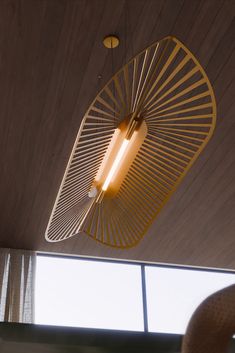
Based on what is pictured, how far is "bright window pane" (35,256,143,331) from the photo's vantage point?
5609 mm

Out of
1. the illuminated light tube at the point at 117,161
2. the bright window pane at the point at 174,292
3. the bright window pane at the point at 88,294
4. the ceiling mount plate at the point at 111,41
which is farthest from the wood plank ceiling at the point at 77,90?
the illuminated light tube at the point at 117,161

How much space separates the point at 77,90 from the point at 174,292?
11.4 ft

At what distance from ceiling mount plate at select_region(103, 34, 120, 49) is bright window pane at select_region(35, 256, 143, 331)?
3.40 m

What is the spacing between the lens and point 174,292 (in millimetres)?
6078

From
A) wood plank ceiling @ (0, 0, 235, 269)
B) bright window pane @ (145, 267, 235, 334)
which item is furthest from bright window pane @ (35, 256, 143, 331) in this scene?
wood plank ceiling @ (0, 0, 235, 269)

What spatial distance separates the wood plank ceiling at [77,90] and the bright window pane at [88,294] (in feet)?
1.81

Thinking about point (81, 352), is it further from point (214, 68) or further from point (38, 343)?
point (214, 68)

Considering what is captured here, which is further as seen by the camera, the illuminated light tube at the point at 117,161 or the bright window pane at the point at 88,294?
the bright window pane at the point at 88,294

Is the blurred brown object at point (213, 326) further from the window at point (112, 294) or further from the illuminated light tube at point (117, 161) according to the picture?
the window at point (112, 294)

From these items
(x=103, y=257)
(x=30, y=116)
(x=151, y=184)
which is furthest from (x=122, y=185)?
(x=103, y=257)

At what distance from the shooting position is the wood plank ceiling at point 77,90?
288 centimetres

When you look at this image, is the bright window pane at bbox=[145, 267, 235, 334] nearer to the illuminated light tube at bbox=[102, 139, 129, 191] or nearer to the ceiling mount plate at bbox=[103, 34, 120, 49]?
the ceiling mount plate at bbox=[103, 34, 120, 49]

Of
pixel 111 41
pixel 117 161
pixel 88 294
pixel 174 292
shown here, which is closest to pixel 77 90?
pixel 111 41

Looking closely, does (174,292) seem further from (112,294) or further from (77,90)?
(77,90)
